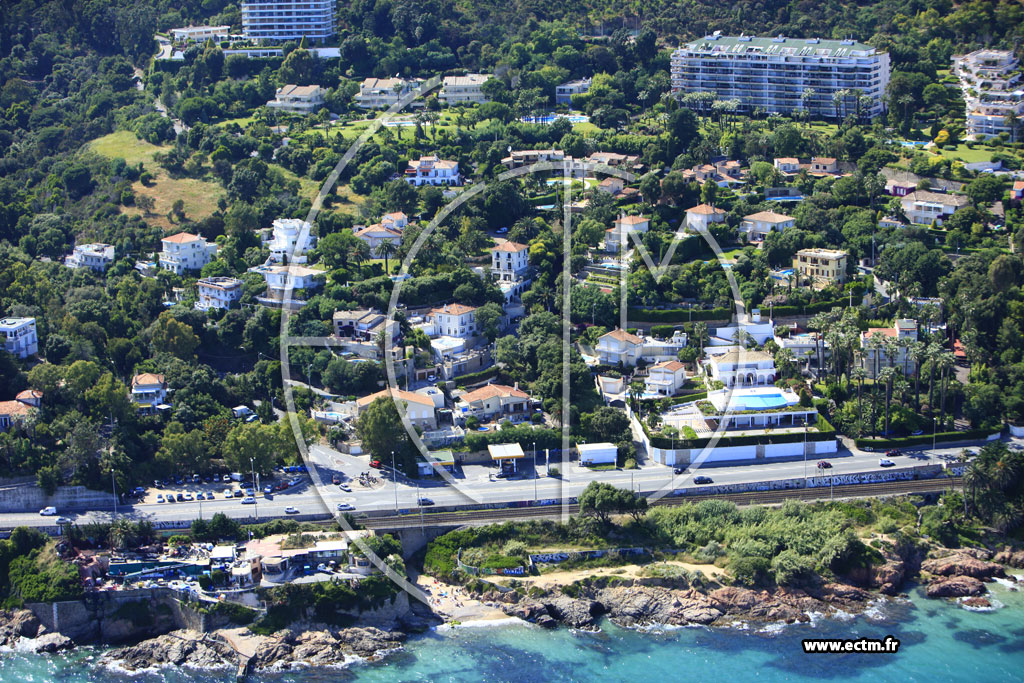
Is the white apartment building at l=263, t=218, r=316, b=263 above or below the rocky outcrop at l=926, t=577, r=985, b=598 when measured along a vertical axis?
above

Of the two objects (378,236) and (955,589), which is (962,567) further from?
(378,236)

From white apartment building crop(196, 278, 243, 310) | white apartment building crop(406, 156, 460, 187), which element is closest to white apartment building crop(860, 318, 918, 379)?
white apartment building crop(406, 156, 460, 187)

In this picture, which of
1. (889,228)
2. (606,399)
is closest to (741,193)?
(889,228)

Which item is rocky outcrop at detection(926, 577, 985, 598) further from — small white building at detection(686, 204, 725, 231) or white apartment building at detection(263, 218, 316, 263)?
white apartment building at detection(263, 218, 316, 263)

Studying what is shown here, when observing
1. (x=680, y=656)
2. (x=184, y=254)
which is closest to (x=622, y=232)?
(x=184, y=254)

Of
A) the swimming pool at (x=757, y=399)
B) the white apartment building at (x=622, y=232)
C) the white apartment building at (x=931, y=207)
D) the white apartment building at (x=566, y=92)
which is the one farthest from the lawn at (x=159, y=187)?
the white apartment building at (x=931, y=207)
